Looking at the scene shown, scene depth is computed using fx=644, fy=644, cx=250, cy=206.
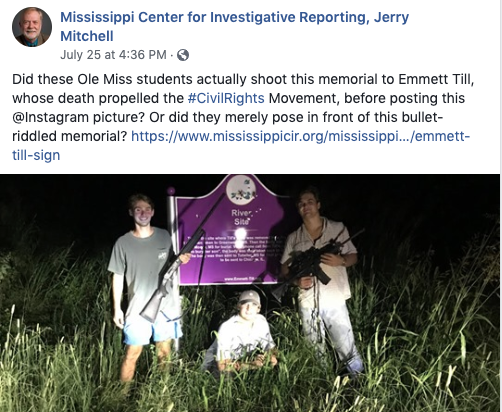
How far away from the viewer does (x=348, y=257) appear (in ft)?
15.1

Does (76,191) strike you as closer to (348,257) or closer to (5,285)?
(5,285)

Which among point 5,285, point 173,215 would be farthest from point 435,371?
point 5,285

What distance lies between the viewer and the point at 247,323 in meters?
4.48

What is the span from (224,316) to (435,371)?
1965 mm

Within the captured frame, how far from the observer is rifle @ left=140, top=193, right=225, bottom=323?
448cm

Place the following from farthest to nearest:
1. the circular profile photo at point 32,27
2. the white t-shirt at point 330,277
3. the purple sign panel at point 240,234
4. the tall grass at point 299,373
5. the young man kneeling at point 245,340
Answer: the purple sign panel at point 240,234 → the white t-shirt at point 330,277 → the young man kneeling at point 245,340 → the tall grass at point 299,373 → the circular profile photo at point 32,27

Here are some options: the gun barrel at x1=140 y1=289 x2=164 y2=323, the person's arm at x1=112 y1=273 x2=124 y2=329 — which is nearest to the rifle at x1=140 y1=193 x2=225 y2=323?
the gun barrel at x1=140 y1=289 x2=164 y2=323

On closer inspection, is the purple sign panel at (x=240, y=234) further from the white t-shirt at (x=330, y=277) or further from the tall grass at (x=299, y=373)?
the tall grass at (x=299, y=373)

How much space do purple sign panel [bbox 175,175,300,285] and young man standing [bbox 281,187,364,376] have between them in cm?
30

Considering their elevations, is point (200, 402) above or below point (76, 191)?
below

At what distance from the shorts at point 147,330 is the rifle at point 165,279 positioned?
0.06 metres

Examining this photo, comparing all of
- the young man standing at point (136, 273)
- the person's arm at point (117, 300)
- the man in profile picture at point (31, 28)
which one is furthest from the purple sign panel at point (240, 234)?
the man in profile picture at point (31, 28)

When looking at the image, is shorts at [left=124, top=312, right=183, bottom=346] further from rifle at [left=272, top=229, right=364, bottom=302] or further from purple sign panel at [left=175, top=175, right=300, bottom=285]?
rifle at [left=272, top=229, right=364, bottom=302]

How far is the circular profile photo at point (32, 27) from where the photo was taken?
156 inches
